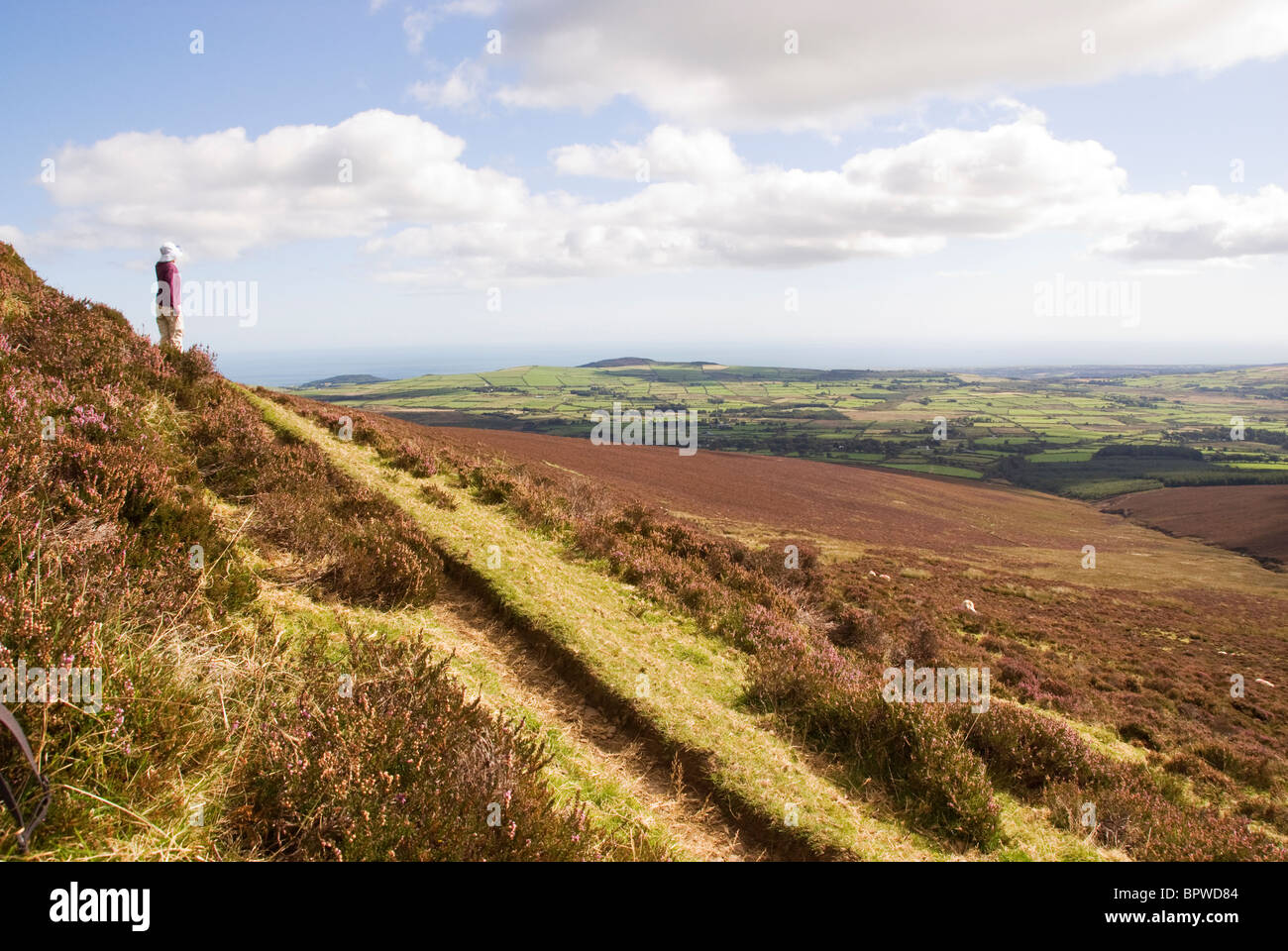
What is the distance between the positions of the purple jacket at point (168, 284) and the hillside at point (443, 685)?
99 cm

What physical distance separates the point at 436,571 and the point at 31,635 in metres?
5.85

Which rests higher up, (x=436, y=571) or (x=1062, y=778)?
(x=436, y=571)

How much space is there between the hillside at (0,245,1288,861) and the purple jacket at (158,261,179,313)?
99cm

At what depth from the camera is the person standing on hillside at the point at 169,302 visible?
1291 centimetres

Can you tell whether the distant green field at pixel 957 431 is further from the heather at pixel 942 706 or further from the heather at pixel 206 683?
the heather at pixel 206 683

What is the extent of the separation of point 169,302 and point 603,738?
1351cm

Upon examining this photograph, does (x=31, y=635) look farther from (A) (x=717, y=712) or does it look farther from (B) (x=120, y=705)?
(A) (x=717, y=712)

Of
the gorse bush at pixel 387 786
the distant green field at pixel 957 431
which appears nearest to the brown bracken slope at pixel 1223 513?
the distant green field at pixel 957 431

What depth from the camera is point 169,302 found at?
43.1ft

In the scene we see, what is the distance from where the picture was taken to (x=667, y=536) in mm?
14953

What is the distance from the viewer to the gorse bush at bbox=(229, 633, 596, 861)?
351 centimetres

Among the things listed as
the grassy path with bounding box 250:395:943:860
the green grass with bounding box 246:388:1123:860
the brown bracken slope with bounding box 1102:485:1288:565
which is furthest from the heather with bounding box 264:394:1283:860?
the brown bracken slope with bounding box 1102:485:1288:565

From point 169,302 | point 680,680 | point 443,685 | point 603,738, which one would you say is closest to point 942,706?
point 680,680
